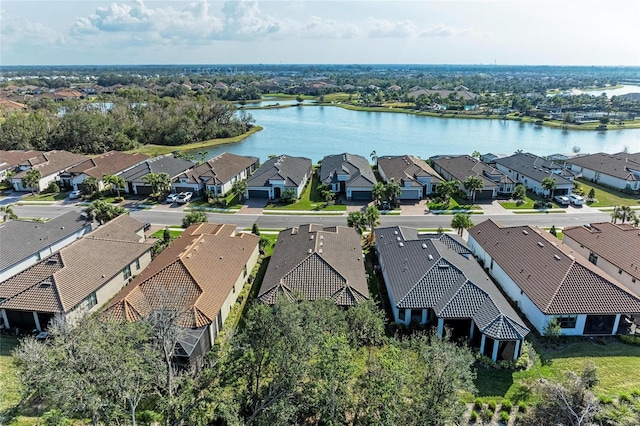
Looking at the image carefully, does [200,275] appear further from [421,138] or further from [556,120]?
[556,120]

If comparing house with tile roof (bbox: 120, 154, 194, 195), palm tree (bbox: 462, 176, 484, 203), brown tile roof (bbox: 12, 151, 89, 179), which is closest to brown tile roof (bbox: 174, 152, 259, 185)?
house with tile roof (bbox: 120, 154, 194, 195)

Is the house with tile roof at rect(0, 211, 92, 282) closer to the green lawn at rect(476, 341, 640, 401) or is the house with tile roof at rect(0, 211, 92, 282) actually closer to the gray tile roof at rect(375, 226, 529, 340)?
the gray tile roof at rect(375, 226, 529, 340)

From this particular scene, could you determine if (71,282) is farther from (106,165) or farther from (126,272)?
(106,165)

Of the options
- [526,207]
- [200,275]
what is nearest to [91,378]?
[200,275]

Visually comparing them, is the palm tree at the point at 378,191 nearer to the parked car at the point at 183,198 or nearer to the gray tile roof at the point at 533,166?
the gray tile roof at the point at 533,166

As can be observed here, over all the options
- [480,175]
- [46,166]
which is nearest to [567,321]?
[480,175]

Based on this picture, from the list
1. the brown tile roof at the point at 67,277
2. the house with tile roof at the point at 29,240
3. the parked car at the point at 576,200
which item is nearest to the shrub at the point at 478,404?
the brown tile roof at the point at 67,277
